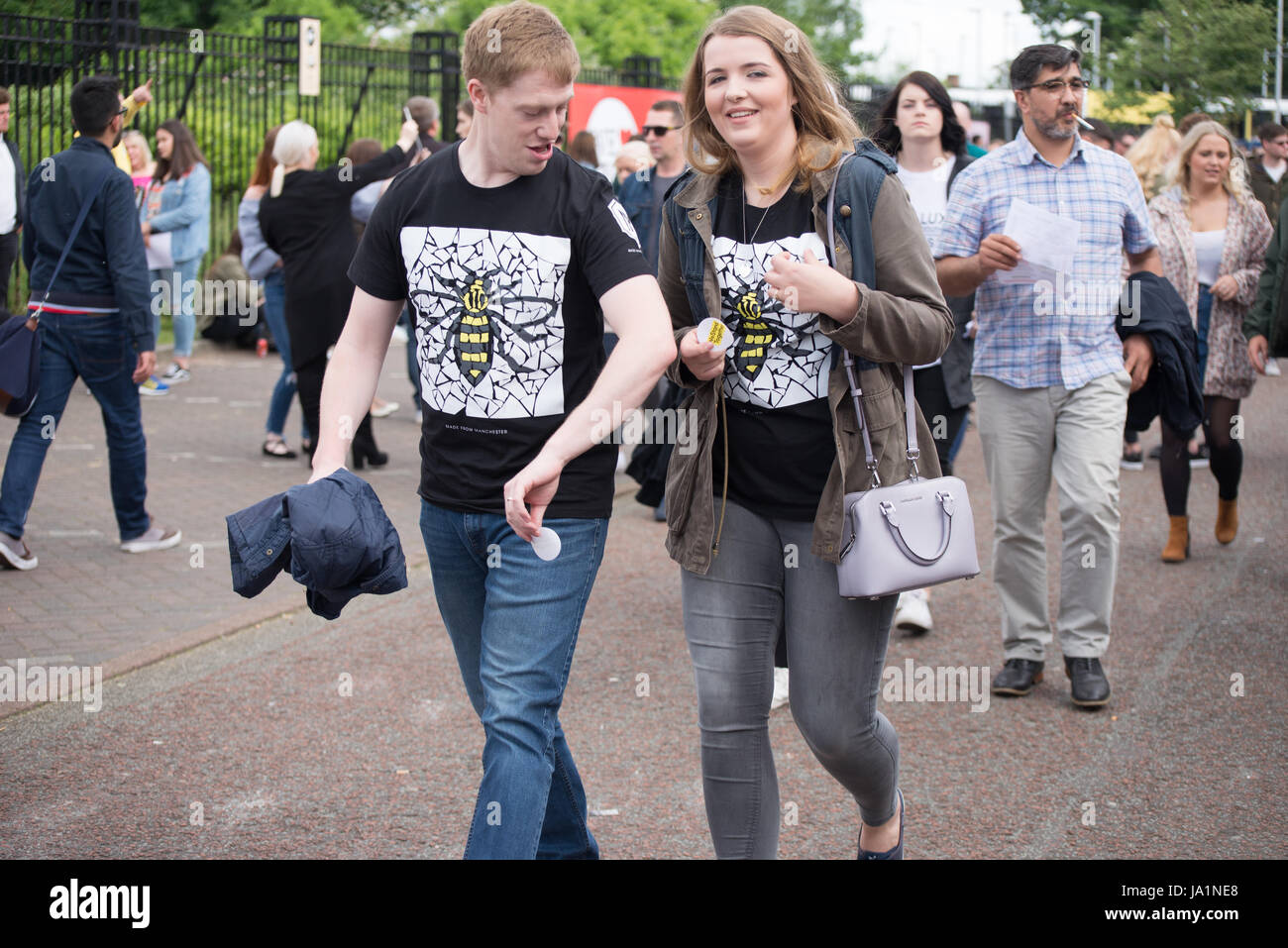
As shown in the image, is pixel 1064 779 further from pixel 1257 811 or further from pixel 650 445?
pixel 650 445

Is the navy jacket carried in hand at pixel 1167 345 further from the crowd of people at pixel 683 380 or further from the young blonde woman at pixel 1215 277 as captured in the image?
the crowd of people at pixel 683 380

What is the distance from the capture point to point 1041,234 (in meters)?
4.80

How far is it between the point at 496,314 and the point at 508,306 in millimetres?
31

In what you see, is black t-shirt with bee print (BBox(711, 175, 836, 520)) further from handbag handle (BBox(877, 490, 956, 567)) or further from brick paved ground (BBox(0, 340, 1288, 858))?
brick paved ground (BBox(0, 340, 1288, 858))

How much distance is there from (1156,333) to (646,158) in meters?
5.42

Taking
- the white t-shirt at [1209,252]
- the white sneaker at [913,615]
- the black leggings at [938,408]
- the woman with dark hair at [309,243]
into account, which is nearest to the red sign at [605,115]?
the woman with dark hair at [309,243]

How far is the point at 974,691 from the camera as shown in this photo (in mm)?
5426

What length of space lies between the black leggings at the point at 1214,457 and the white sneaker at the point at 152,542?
507cm

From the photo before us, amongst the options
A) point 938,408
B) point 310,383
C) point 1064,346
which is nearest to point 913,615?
point 938,408

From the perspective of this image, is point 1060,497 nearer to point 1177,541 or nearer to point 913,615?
point 913,615

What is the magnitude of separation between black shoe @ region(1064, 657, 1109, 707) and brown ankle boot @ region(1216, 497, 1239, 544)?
2994 mm

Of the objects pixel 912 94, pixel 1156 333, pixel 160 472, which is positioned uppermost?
pixel 912 94

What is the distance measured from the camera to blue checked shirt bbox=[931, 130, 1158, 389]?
5137 mm
